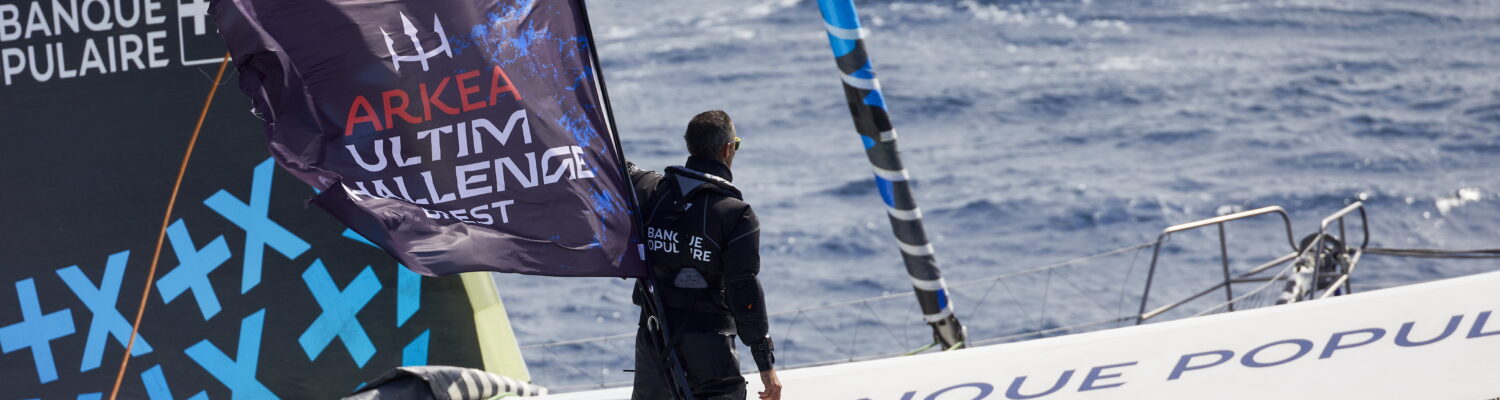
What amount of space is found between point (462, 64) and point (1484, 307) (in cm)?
469

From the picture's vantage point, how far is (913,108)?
94.8 feet

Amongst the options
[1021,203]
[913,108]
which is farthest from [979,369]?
[913,108]

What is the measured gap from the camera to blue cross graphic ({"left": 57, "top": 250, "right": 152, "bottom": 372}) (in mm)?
7125

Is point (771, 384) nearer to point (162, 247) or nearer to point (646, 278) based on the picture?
point (646, 278)

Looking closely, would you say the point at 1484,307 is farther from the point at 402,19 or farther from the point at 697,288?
the point at 402,19

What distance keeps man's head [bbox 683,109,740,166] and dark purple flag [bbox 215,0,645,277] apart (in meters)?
0.29

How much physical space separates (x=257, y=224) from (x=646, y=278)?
10.0 ft

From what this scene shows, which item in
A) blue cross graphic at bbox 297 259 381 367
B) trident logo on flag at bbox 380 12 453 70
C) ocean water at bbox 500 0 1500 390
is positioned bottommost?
ocean water at bbox 500 0 1500 390

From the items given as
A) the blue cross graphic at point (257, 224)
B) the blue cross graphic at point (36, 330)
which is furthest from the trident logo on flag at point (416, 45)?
the blue cross graphic at point (36, 330)

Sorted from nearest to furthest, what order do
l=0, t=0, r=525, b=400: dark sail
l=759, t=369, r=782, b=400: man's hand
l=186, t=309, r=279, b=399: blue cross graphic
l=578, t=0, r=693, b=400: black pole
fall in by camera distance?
l=578, t=0, r=693, b=400: black pole < l=759, t=369, r=782, b=400: man's hand < l=0, t=0, r=525, b=400: dark sail < l=186, t=309, r=279, b=399: blue cross graphic

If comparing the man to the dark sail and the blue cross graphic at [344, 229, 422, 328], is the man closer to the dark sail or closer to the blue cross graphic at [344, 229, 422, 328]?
the blue cross graphic at [344, 229, 422, 328]

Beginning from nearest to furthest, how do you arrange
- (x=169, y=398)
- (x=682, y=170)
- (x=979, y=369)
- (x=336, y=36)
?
(x=336, y=36) → (x=682, y=170) → (x=979, y=369) → (x=169, y=398)

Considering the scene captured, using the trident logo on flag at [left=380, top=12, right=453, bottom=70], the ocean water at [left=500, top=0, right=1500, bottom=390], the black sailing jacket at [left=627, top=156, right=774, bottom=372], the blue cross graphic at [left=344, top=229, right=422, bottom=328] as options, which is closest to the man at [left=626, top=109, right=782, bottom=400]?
the black sailing jacket at [left=627, top=156, right=774, bottom=372]

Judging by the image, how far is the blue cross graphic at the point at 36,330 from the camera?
7055 mm
